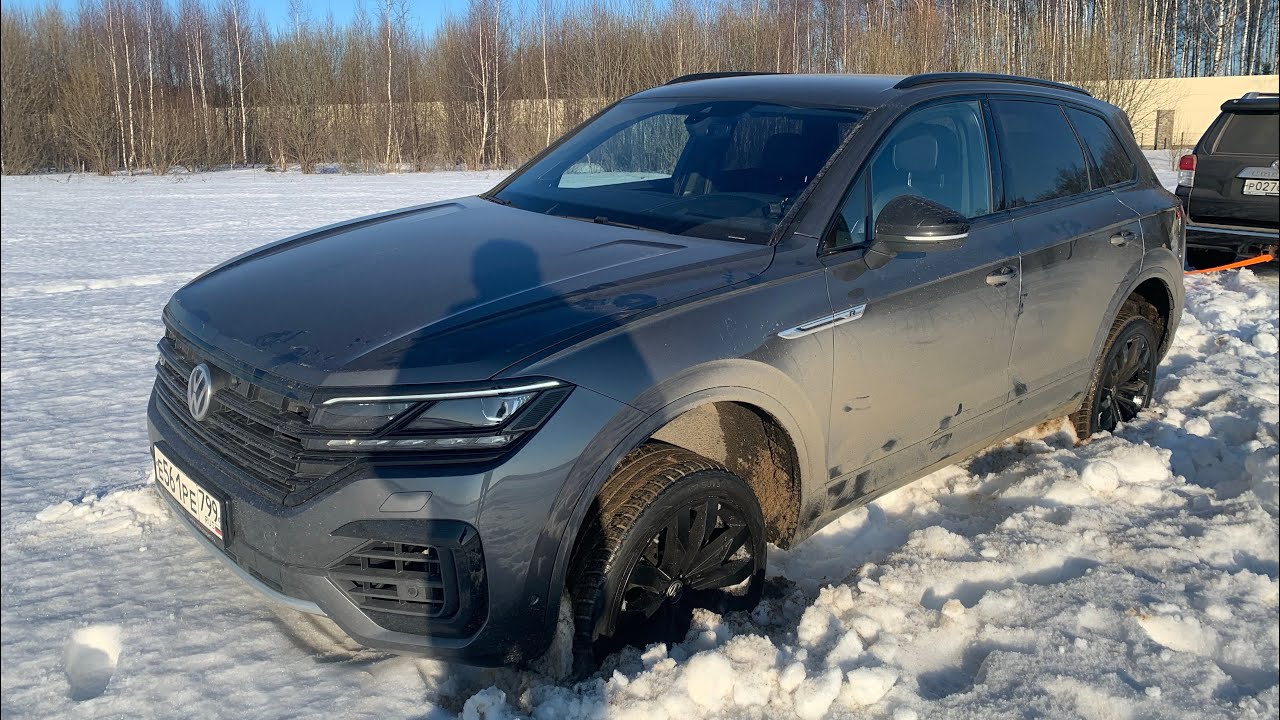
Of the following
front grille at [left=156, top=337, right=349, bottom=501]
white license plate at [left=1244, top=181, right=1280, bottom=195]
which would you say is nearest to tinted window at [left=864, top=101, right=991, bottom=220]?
front grille at [left=156, top=337, right=349, bottom=501]

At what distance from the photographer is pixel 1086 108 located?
4.69 m

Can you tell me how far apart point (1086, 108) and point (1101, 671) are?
116 inches

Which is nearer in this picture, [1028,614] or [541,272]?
[541,272]

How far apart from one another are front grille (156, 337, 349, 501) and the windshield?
1.40 m

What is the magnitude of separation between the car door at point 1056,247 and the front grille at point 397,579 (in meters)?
2.52

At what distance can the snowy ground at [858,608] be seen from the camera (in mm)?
2617

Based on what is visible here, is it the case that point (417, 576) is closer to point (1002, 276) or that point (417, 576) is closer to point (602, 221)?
point (602, 221)

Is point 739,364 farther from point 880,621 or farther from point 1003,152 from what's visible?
point 1003,152

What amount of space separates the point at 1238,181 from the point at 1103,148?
6.50 meters

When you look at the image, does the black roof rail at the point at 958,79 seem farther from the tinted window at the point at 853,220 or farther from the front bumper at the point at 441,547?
the front bumper at the point at 441,547

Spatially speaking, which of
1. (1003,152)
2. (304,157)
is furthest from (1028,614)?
(304,157)

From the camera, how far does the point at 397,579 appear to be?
2.34 metres

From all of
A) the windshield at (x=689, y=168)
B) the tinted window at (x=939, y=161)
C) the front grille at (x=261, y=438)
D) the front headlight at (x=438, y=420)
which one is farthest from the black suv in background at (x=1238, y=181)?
the front grille at (x=261, y=438)

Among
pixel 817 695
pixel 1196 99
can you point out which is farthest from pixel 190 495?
pixel 1196 99
